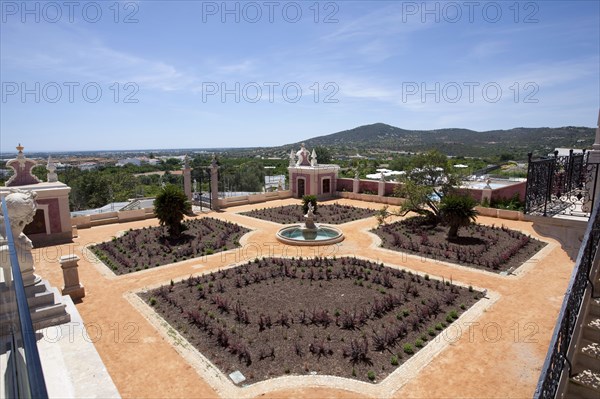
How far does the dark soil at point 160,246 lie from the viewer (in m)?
14.2

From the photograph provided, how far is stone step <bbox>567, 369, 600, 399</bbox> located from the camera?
380 cm

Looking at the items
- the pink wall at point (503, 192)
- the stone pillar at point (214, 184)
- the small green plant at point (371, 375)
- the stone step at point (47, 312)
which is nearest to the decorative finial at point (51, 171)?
the stone pillar at point (214, 184)

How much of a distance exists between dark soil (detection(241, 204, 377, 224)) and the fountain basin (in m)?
2.09

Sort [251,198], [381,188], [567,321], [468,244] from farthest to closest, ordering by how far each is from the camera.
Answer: [381,188] → [251,198] → [468,244] → [567,321]

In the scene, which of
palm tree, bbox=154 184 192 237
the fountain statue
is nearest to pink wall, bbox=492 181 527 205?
the fountain statue

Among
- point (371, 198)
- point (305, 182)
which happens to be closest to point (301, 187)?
point (305, 182)

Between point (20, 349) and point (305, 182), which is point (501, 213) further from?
point (20, 349)

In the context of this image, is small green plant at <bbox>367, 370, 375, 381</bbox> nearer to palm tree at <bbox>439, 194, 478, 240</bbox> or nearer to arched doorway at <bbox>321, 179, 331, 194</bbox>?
palm tree at <bbox>439, 194, 478, 240</bbox>

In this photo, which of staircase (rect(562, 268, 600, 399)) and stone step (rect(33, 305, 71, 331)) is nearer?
staircase (rect(562, 268, 600, 399))

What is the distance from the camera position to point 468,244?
15852 mm

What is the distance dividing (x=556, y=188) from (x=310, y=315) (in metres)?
6.96

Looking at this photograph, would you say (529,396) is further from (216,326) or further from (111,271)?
A: (111,271)

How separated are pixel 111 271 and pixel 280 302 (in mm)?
7057

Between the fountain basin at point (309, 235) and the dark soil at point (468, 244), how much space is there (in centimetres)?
228
